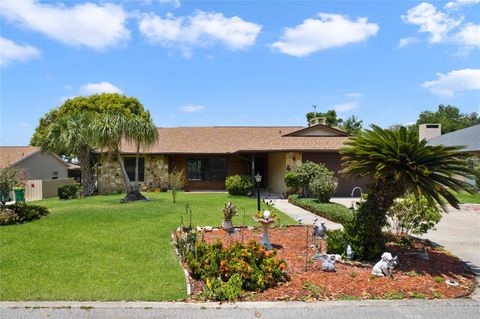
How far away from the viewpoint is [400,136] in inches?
279

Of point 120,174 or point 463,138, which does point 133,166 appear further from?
point 463,138

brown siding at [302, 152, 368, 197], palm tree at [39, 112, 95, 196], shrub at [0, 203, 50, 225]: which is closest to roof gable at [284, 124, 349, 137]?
brown siding at [302, 152, 368, 197]

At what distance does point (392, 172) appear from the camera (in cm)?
698

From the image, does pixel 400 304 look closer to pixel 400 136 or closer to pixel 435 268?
pixel 435 268

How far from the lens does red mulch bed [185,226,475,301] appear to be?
223 inches

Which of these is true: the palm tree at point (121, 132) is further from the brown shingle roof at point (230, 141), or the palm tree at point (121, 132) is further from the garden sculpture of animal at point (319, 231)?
the garden sculpture of animal at point (319, 231)

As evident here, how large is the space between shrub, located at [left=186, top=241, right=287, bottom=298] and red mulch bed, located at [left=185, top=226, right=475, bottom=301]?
0.17m

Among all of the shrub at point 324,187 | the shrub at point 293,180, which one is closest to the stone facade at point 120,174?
the shrub at point 293,180

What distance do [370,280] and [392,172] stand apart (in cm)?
199

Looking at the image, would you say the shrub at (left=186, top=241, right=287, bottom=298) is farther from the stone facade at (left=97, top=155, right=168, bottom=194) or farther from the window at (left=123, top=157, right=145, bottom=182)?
the window at (left=123, top=157, right=145, bottom=182)

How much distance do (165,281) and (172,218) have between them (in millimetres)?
6296

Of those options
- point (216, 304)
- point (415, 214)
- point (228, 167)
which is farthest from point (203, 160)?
point (216, 304)

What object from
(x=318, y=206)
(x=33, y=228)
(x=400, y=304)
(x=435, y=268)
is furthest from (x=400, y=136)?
(x=33, y=228)

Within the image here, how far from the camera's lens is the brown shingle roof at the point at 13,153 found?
30609 mm
